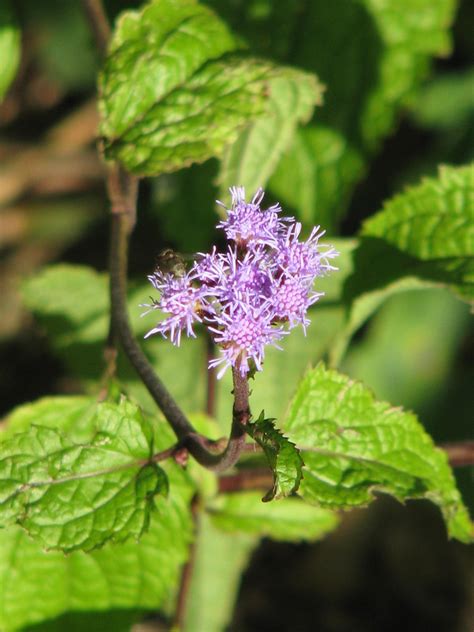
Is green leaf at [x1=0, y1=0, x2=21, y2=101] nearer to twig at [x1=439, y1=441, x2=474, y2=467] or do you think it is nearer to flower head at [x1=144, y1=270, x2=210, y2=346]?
flower head at [x1=144, y1=270, x2=210, y2=346]

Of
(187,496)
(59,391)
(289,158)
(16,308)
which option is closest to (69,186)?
(16,308)

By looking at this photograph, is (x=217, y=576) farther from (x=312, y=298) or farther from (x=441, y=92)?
(x=441, y=92)

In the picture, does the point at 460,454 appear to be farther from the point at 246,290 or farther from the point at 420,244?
the point at 246,290

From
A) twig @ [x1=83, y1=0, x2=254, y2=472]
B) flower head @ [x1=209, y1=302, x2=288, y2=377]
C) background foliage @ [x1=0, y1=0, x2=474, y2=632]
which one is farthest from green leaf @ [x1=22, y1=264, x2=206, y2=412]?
flower head @ [x1=209, y1=302, x2=288, y2=377]

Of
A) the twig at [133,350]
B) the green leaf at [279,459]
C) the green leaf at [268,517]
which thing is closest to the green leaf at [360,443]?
the twig at [133,350]

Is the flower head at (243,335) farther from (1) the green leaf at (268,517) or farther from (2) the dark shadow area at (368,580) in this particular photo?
(2) the dark shadow area at (368,580)

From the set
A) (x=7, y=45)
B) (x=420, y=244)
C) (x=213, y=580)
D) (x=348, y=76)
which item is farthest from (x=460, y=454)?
(x=7, y=45)
